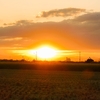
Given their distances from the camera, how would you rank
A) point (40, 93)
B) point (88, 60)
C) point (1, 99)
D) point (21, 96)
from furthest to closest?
point (88, 60)
point (40, 93)
point (21, 96)
point (1, 99)

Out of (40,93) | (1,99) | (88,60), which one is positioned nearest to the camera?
(1,99)

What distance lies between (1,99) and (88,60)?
111921 mm

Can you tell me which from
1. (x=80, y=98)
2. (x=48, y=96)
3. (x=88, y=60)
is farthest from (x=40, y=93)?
(x=88, y=60)

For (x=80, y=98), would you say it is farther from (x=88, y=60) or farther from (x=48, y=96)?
(x=88, y=60)

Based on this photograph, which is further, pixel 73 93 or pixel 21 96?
pixel 73 93

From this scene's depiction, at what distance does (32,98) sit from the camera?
18.8 metres

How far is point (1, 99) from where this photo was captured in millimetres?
18203

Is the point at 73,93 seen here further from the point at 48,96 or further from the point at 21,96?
the point at 21,96

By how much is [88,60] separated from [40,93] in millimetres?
108869

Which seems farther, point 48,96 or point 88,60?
point 88,60

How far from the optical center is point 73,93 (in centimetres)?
2122

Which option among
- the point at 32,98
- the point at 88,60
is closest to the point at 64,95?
the point at 32,98

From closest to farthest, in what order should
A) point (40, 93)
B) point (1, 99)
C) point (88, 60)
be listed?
point (1, 99) < point (40, 93) < point (88, 60)

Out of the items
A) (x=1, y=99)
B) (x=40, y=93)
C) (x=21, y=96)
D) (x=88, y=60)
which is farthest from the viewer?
(x=88, y=60)
